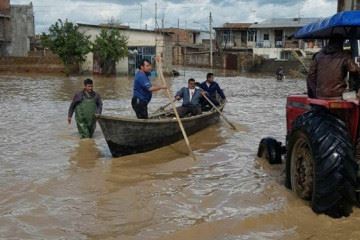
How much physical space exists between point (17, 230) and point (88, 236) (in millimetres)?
853

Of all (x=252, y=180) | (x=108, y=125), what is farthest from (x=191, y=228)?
(x=108, y=125)

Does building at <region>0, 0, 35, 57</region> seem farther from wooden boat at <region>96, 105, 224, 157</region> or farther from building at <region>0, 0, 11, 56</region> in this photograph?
wooden boat at <region>96, 105, 224, 157</region>

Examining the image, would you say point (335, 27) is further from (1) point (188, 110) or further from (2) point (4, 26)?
(2) point (4, 26)

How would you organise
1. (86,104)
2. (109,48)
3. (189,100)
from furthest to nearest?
(109,48) → (189,100) → (86,104)

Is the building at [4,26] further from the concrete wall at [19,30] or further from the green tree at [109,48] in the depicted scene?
the green tree at [109,48]

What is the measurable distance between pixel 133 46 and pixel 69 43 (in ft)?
19.4

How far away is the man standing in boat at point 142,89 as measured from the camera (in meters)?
10.6

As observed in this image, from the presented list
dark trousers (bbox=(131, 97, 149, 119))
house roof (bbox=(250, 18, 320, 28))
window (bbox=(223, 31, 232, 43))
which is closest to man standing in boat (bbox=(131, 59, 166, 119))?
dark trousers (bbox=(131, 97, 149, 119))

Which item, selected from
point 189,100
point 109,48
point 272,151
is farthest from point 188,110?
point 109,48

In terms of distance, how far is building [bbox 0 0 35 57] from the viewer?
59.4 meters

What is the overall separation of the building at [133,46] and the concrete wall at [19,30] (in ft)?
54.8

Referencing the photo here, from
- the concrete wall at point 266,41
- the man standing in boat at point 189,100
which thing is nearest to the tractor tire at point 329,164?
the man standing in boat at point 189,100

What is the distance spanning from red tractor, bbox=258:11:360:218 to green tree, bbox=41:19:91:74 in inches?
1547

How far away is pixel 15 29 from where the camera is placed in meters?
60.4
